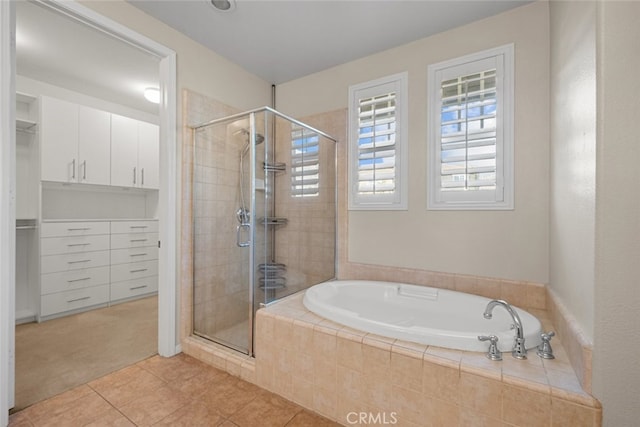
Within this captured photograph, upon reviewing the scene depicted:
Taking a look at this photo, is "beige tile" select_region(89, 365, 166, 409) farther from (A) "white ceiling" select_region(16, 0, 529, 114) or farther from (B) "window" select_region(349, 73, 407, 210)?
(A) "white ceiling" select_region(16, 0, 529, 114)

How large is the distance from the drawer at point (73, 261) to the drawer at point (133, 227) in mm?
294

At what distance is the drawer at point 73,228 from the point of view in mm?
2820

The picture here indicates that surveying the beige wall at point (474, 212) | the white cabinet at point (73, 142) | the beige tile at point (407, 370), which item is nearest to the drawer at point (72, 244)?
the white cabinet at point (73, 142)

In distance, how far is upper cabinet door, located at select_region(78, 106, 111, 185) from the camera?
313cm

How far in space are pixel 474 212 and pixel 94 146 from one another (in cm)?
402

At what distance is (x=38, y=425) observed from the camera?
1.41m

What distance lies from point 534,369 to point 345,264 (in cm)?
163

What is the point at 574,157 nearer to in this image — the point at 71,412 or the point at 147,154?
the point at 71,412

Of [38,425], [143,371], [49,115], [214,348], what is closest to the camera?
[38,425]

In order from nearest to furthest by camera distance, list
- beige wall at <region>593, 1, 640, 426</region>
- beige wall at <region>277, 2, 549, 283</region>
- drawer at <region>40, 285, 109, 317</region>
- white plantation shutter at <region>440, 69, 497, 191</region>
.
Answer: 1. beige wall at <region>593, 1, 640, 426</region>
2. beige wall at <region>277, 2, 549, 283</region>
3. white plantation shutter at <region>440, 69, 497, 191</region>
4. drawer at <region>40, 285, 109, 317</region>

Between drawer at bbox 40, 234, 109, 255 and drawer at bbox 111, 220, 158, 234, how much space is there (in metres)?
0.13

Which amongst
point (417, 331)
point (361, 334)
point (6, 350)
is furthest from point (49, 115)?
point (417, 331)

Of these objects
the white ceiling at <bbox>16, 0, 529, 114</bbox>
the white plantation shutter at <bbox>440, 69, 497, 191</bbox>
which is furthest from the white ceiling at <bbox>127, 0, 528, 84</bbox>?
the white plantation shutter at <bbox>440, 69, 497, 191</bbox>

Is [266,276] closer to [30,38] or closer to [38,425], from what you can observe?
[38,425]
